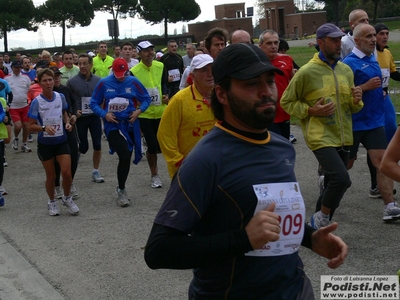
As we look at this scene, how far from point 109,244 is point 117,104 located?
2.50m

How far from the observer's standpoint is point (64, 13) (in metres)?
84.5

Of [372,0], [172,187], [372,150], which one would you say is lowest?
[372,150]

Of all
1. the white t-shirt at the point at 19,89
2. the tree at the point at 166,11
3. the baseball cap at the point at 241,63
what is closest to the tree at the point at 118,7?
the tree at the point at 166,11

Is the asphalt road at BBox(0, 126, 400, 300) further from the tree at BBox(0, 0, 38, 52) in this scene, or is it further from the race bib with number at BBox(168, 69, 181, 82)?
the tree at BBox(0, 0, 38, 52)

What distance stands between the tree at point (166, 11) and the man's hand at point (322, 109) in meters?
87.4

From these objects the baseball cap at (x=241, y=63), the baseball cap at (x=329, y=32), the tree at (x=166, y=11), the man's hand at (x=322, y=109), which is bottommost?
the man's hand at (x=322, y=109)

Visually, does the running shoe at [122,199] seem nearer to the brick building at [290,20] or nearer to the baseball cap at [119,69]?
the baseball cap at [119,69]

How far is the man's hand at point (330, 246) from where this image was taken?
2879 millimetres

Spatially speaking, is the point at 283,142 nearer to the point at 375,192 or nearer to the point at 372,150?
the point at 372,150

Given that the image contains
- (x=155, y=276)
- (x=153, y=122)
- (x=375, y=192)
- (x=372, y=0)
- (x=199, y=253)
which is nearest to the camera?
(x=199, y=253)

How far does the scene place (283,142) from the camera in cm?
290

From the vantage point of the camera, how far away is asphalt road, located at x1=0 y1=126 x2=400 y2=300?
5719mm

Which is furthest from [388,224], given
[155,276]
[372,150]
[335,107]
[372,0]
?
[372,0]

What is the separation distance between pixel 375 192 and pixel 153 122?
3.58 m
